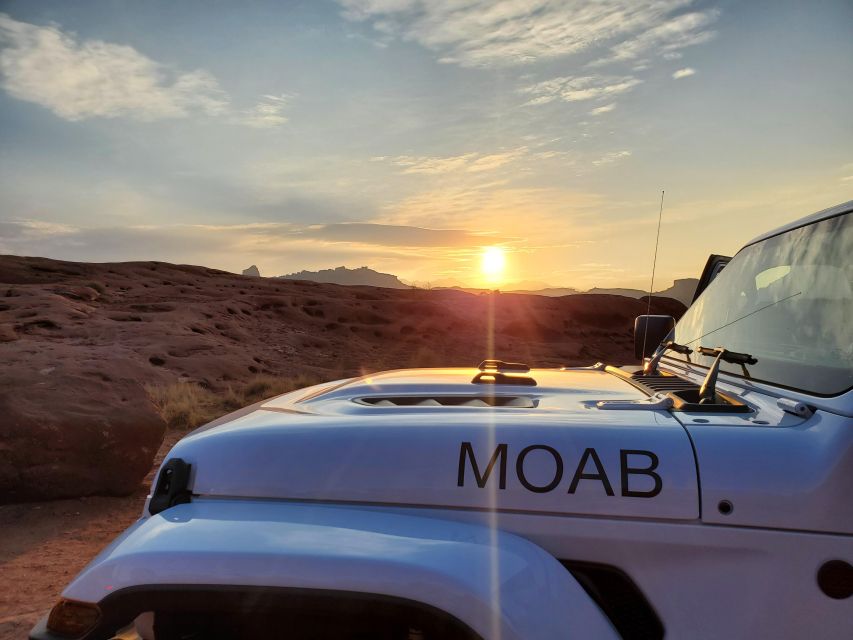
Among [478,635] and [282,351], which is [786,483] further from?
[282,351]

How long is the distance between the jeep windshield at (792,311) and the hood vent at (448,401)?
820mm

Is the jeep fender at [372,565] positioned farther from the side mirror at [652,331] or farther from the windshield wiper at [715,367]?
the side mirror at [652,331]

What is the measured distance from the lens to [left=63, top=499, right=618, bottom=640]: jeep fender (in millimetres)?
1296

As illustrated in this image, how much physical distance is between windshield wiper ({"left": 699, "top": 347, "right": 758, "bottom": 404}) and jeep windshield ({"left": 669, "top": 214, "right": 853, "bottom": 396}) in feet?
0.16

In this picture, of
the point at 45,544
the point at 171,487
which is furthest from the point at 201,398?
the point at 171,487

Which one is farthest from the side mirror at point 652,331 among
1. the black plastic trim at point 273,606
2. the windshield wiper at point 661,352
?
the black plastic trim at point 273,606

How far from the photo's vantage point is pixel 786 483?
138 centimetres

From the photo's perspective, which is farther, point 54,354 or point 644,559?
point 54,354

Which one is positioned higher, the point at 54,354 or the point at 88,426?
the point at 54,354

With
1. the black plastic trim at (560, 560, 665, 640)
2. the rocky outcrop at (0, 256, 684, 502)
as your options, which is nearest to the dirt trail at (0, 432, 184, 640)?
the rocky outcrop at (0, 256, 684, 502)

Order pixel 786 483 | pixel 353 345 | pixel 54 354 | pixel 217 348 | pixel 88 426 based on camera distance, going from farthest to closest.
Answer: pixel 353 345 < pixel 217 348 < pixel 54 354 < pixel 88 426 < pixel 786 483

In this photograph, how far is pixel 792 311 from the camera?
2182mm

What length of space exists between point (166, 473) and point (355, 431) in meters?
0.56

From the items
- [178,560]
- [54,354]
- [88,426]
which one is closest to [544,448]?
[178,560]
